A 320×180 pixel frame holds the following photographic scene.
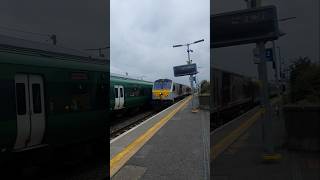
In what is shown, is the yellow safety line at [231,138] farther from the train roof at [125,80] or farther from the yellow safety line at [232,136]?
the train roof at [125,80]

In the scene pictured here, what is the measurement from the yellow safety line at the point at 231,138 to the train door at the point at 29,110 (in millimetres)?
3560

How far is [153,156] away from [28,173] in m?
1.81

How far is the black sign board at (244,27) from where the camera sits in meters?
1.61

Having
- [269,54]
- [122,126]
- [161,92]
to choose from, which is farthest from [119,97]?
[269,54]

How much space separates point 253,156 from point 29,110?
3.71 meters

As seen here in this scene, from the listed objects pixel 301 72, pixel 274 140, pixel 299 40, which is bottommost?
pixel 274 140

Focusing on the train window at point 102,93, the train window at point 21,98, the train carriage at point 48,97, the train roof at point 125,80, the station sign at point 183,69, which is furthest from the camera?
the train roof at point 125,80

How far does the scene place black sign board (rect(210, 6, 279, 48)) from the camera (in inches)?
63.2

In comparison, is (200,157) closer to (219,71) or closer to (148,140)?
(148,140)

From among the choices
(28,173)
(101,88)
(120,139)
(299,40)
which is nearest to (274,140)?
(299,40)

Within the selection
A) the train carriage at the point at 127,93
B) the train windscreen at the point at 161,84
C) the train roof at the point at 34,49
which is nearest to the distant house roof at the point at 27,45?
the train roof at the point at 34,49

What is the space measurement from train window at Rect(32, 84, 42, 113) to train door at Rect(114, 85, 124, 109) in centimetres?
878

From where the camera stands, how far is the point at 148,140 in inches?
280

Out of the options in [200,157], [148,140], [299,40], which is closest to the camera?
[299,40]
